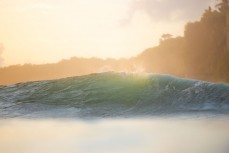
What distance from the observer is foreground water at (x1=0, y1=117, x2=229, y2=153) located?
284 inches

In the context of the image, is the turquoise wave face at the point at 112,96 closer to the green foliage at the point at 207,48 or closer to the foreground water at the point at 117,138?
the foreground water at the point at 117,138

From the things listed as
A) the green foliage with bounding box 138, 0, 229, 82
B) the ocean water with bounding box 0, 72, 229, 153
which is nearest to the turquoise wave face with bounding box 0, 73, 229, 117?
the ocean water with bounding box 0, 72, 229, 153

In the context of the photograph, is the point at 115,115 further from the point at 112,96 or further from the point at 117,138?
the point at 117,138

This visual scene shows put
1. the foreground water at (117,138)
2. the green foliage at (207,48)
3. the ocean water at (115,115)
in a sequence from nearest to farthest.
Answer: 1. the foreground water at (117,138)
2. the ocean water at (115,115)
3. the green foliage at (207,48)

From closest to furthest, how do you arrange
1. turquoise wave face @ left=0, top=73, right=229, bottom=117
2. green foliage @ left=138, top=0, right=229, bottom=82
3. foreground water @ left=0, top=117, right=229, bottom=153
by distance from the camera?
foreground water @ left=0, top=117, right=229, bottom=153 < turquoise wave face @ left=0, top=73, right=229, bottom=117 < green foliage @ left=138, top=0, right=229, bottom=82

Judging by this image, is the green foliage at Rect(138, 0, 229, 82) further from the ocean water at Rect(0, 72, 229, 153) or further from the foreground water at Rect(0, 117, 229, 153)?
the foreground water at Rect(0, 117, 229, 153)

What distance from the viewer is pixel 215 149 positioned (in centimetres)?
683

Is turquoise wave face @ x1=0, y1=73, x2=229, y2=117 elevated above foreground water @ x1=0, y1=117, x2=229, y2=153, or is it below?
above

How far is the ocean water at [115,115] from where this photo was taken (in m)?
7.61

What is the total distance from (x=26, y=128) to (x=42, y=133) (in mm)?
1229

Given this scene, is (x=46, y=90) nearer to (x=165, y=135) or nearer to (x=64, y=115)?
(x=64, y=115)

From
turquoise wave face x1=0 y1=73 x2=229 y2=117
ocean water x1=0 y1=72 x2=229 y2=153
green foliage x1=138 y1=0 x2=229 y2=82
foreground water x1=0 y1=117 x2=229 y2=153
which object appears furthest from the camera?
green foliage x1=138 y1=0 x2=229 y2=82

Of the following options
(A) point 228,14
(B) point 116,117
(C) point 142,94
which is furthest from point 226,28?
(B) point 116,117

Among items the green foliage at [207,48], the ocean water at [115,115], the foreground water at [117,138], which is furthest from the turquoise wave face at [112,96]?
the green foliage at [207,48]
